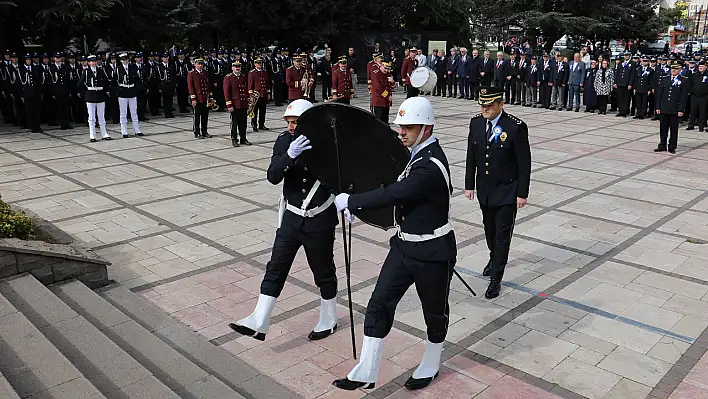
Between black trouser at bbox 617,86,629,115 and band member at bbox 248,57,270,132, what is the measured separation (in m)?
10.6

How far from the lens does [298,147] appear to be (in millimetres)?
4492

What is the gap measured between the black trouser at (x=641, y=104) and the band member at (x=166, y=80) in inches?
541

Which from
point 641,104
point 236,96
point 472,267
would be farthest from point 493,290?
point 641,104

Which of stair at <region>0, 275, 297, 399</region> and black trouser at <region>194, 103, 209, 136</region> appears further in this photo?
black trouser at <region>194, 103, 209, 136</region>

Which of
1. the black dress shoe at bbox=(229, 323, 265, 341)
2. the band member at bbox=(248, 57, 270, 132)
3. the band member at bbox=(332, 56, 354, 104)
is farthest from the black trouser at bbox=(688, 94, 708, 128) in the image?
the black dress shoe at bbox=(229, 323, 265, 341)

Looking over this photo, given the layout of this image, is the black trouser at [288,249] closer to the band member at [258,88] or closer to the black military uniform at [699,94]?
the band member at [258,88]

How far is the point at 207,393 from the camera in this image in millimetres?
4352

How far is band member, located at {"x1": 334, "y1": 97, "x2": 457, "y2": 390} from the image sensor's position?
4.10 metres

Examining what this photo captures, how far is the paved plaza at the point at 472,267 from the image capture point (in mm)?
4902

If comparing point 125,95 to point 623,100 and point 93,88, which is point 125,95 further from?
point 623,100

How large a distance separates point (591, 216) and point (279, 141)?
5608 mm

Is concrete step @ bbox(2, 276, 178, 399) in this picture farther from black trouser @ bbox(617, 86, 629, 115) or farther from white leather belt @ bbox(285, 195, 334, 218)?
black trouser @ bbox(617, 86, 629, 115)

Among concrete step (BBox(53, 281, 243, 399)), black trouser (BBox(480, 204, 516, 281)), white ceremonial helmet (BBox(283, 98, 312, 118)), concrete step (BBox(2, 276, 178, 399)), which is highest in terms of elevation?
white ceremonial helmet (BBox(283, 98, 312, 118))

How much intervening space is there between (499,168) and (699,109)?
41.6ft
